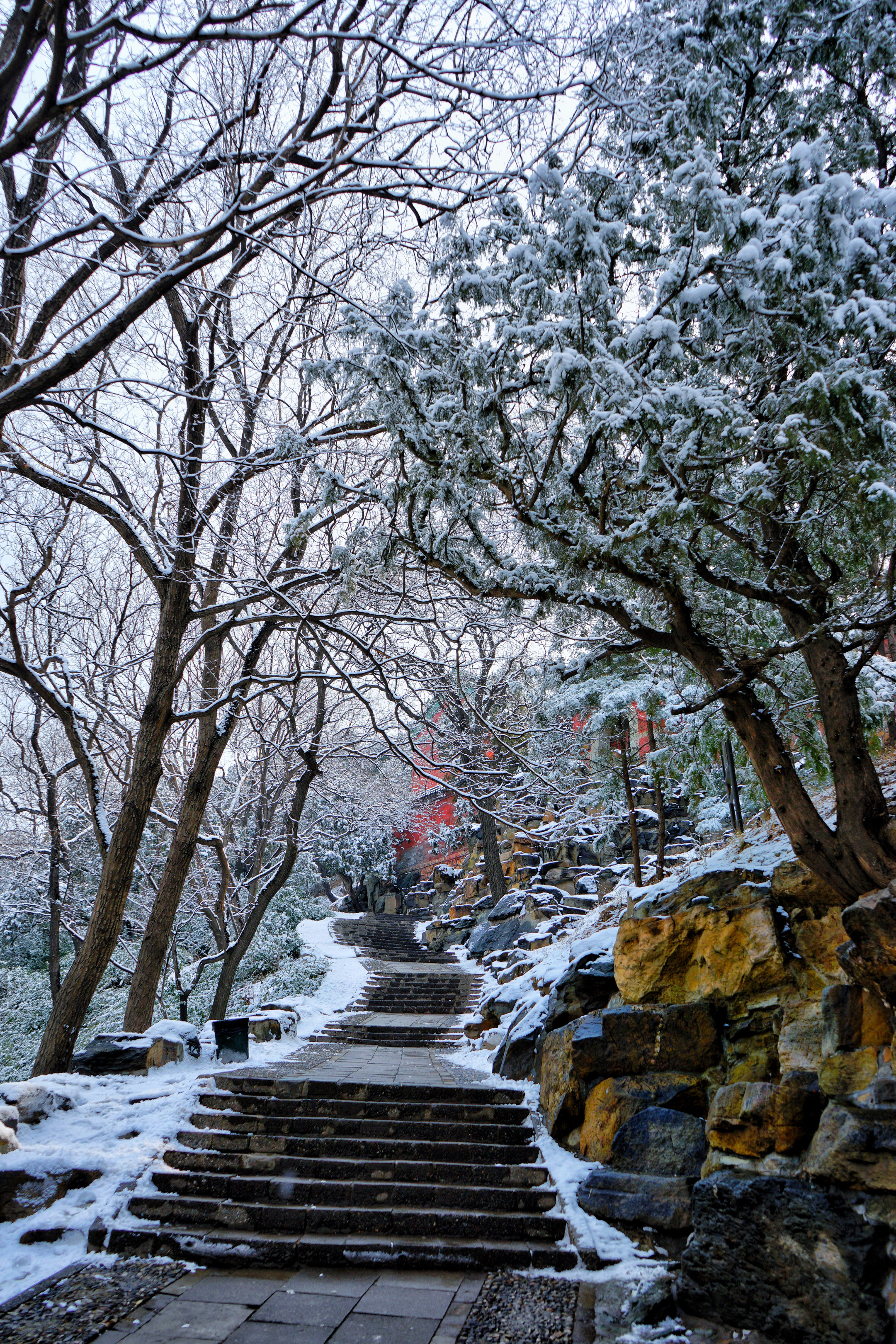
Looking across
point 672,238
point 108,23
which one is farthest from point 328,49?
point 672,238

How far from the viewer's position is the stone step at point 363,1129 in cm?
527

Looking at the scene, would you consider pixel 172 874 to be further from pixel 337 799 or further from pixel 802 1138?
pixel 337 799

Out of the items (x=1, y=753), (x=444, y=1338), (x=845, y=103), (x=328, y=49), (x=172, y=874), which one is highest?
(x=328, y=49)

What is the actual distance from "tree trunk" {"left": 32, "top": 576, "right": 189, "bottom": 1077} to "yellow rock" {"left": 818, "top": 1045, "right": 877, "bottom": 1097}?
5290 millimetres

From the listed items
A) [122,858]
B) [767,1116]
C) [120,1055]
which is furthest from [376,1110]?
[767,1116]

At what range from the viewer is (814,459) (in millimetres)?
3236

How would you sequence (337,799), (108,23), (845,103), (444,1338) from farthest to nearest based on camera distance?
(337,799) < (845,103) < (444,1338) < (108,23)

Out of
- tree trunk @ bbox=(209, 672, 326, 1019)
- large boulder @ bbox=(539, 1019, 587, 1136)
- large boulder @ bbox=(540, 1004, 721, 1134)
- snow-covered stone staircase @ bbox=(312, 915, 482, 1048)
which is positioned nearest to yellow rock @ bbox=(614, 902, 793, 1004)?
large boulder @ bbox=(540, 1004, 721, 1134)

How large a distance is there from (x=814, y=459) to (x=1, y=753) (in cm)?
1408

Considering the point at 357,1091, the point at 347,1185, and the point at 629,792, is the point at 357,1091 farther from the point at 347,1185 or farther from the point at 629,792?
the point at 629,792

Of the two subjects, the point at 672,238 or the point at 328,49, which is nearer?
the point at 672,238

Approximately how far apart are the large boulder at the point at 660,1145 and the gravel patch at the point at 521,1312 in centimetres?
75

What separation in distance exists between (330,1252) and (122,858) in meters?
3.56

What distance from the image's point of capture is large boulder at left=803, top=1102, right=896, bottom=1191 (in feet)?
9.79
